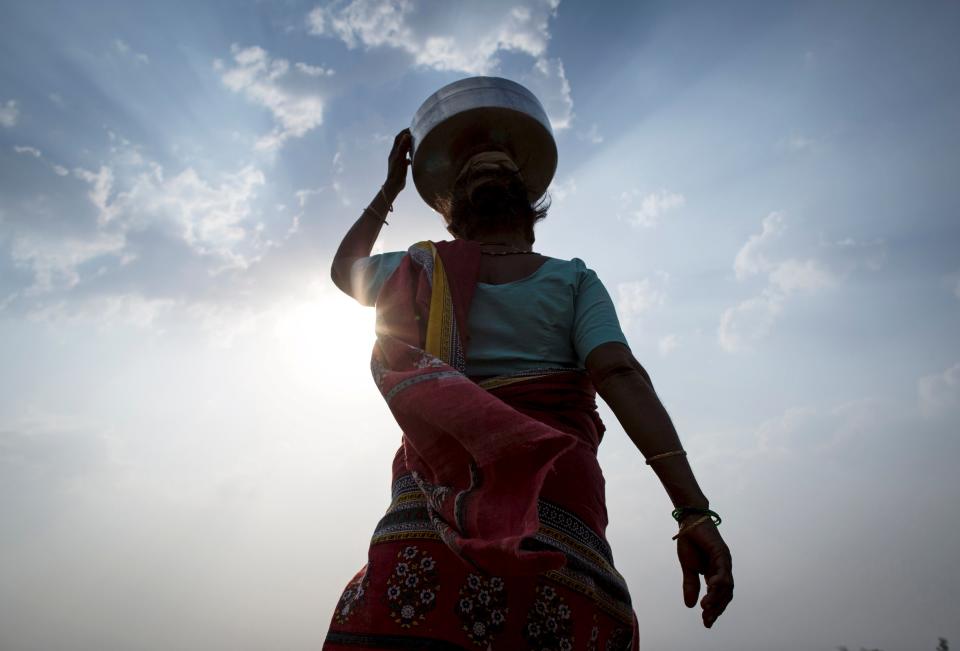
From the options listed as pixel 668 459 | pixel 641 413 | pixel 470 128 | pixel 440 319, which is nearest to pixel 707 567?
pixel 668 459

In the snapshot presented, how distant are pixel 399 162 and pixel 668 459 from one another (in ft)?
7.39

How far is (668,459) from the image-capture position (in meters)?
2.01

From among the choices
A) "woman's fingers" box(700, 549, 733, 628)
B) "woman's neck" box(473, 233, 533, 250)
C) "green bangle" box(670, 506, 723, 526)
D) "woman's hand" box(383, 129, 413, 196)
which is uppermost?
"woman's hand" box(383, 129, 413, 196)

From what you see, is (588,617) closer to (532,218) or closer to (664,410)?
(664,410)

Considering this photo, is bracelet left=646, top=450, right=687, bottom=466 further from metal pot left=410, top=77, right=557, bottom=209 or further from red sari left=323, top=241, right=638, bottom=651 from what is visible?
metal pot left=410, top=77, right=557, bottom=209

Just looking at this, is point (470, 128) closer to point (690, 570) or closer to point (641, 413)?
point (641, 413)

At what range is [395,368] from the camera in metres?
2.00

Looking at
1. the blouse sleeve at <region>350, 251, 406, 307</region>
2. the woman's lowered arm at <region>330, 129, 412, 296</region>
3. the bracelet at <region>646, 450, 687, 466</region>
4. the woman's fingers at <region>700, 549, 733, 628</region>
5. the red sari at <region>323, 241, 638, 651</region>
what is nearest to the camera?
the red sari at <region>323, 241, 638, 651</region>

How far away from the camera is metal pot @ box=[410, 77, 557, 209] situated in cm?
348

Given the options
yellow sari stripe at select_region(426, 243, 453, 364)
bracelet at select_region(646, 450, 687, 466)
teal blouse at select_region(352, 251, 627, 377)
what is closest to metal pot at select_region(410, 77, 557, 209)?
teal blouse at select_region(352, 251, 627, 377)

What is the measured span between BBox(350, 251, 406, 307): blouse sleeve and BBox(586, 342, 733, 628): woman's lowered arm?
899 millimetres

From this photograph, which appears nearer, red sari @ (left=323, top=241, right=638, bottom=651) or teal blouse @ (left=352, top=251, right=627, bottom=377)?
red sari @ (left=323, top=241, right=638, bottom=651)

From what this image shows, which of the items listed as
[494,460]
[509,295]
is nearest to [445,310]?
[509,295]

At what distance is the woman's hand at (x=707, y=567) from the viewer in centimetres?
181
